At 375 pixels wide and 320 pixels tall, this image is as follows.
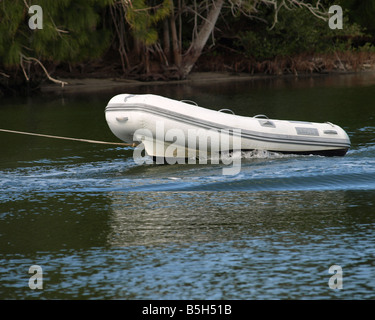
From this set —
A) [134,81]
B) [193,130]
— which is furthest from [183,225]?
[134,81]

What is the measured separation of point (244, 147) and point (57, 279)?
4452 millimetres

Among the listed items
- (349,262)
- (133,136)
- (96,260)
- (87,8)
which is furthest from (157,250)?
(87,8)

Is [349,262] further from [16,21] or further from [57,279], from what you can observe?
[16,21]

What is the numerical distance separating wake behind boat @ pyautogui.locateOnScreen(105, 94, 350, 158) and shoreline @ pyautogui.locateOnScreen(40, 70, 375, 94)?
40.1 feet

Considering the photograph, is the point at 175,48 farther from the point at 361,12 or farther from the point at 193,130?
the point at 193,130

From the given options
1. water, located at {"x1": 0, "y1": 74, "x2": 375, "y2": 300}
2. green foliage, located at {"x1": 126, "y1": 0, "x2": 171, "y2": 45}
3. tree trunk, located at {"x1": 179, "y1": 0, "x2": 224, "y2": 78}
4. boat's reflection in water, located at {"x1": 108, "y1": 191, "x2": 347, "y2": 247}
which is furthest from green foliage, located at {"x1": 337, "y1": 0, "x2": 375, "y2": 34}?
boat's reflection in water, located at {"x1": 108, "y1": 191, "x2": 347, "y2": 247}

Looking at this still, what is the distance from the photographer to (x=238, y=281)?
517cm

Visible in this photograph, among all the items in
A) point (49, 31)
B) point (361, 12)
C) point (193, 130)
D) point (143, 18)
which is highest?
point (361, 12)

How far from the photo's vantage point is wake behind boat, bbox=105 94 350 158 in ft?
29.5

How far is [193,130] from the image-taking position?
9109 millimetres

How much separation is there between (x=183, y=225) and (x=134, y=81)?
16.8 m

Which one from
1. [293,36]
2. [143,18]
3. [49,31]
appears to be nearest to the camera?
[49,31]
